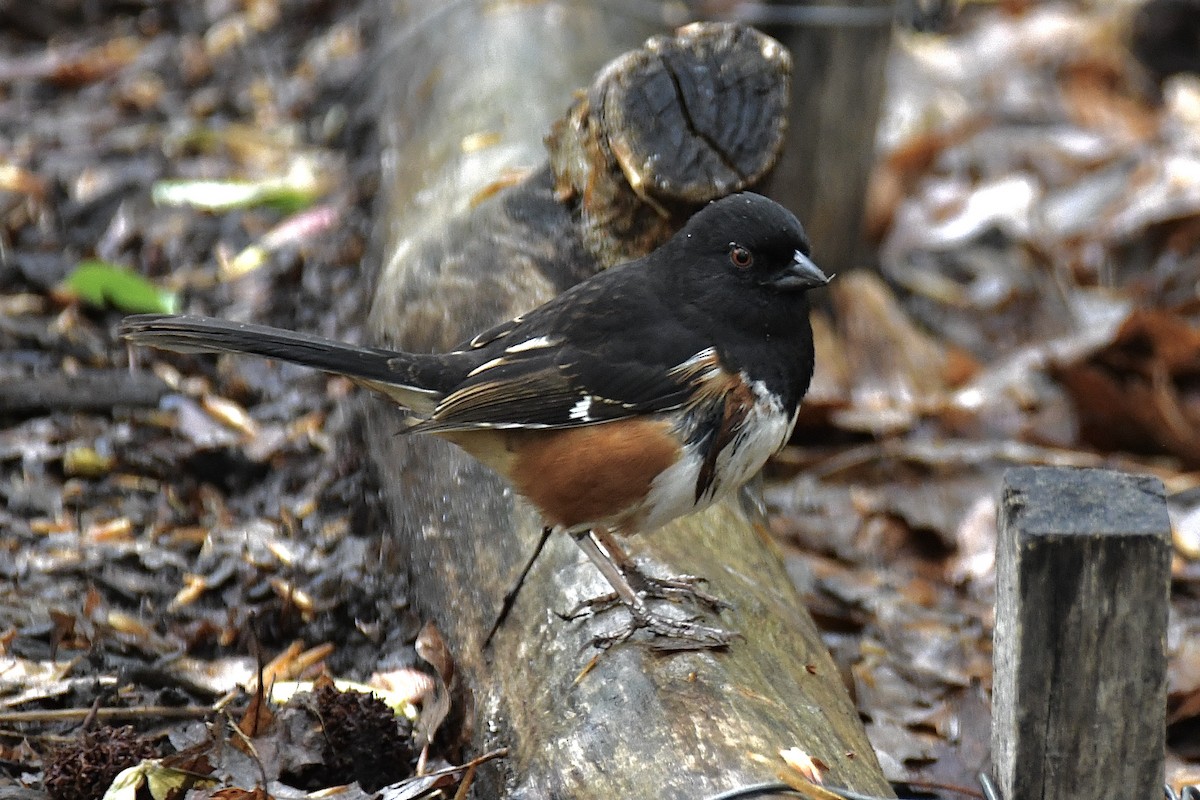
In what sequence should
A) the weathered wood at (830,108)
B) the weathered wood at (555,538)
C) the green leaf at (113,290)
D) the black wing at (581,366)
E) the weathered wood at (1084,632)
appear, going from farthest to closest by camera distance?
1. the weathered wood at (830,108)
2. the green leaf at (113,290)
3. the black wing at (581,366)
4. the weathered wood at (555,538)
5. the weathered wood at (1084,632)

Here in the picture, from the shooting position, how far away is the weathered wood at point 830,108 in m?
5.24

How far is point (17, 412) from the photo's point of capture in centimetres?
436

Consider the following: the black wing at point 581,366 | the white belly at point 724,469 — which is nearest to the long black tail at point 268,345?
the black wing at point 581,366

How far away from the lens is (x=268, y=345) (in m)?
3.16

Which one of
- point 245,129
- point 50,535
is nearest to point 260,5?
point 245,129

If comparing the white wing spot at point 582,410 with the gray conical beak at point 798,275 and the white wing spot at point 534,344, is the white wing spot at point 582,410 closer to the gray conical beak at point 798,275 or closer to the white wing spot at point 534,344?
the white wing spot at point 534,344

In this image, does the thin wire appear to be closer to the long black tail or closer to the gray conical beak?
the gray conical beak

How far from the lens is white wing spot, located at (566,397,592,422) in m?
3.16

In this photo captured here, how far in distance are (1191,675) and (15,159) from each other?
5.24 meters

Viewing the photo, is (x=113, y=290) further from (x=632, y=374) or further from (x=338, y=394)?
(x=632, y=374)

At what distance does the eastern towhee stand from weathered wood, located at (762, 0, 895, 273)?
84.2 inches

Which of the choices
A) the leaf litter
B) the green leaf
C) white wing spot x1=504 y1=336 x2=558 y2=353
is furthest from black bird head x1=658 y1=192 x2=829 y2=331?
the green leaf

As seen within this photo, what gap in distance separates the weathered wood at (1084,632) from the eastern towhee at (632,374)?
78 cm

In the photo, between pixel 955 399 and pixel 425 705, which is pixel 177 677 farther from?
pixel 955 399
